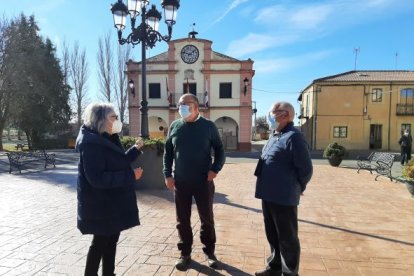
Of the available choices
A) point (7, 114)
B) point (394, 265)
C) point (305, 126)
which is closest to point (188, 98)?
point (394, 265)

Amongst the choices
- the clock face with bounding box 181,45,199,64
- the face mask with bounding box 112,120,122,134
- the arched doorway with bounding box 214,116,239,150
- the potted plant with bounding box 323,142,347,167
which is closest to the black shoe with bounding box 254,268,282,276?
the face mask with bounding box 112,120,122,134

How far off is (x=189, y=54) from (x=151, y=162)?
21340 mm

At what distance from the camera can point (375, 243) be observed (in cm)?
429

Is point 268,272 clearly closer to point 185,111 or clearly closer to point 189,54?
point 185,111

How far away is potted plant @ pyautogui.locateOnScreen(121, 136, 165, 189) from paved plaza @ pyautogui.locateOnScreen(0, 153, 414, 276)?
0.88 feet

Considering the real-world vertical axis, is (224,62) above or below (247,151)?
above

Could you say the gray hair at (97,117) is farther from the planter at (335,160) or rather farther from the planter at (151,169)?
the planter at (335,160)

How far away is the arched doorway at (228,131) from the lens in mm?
28469

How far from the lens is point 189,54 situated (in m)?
27.7

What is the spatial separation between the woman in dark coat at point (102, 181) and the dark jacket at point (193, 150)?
78cm

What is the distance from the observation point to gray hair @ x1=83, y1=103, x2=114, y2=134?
2.62 meters

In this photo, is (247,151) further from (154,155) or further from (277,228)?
(277,228)

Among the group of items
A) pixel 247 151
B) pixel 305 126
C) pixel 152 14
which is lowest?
pixel 247 151

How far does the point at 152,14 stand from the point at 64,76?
2636 cm
